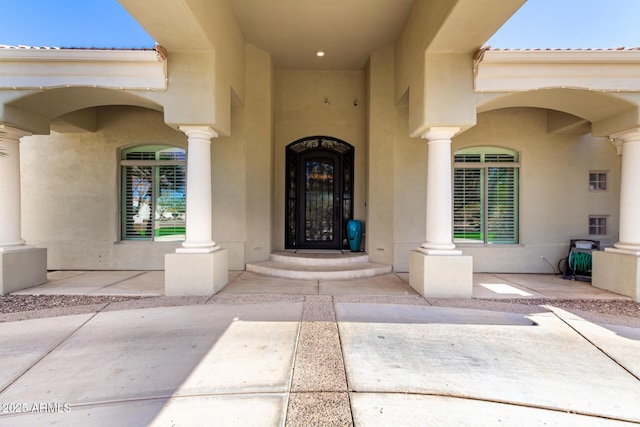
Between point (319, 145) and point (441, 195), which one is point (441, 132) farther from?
point (319, 145)

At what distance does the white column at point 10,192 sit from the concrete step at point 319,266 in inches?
158

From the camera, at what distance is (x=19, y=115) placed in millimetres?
5234

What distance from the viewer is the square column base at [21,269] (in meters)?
5.09

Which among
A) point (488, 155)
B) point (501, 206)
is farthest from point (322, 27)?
point (501, 206)

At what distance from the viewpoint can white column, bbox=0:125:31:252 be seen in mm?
5301

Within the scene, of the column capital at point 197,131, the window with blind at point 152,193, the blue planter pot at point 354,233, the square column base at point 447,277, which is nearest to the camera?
the square column base at point 447,277

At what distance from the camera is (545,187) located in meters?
6.95

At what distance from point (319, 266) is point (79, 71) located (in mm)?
5158

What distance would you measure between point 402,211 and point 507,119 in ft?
10.3

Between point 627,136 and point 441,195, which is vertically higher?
point 627,136

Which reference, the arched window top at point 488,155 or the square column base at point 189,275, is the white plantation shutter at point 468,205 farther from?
the square column base at point 189,275

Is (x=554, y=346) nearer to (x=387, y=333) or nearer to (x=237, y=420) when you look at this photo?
(x=387, y=333)

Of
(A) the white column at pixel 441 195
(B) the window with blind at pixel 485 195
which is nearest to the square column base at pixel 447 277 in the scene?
(A) the white column at pixel 441 195

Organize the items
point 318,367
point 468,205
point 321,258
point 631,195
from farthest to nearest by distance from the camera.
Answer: point 468,205 → point 321,258 → point 631,195 → point 318,367
